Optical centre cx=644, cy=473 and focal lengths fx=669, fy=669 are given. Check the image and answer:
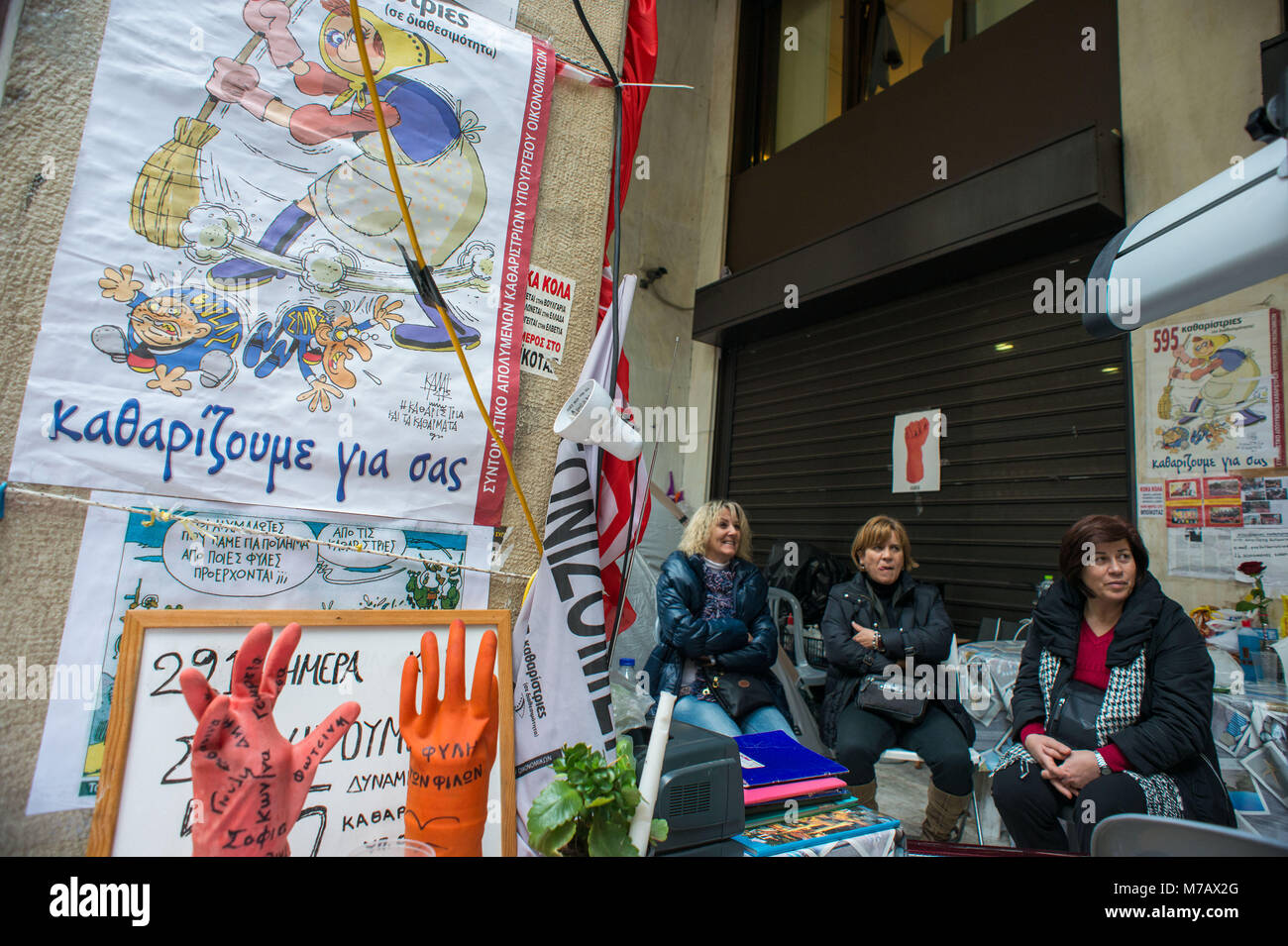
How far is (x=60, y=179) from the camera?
3.97ft

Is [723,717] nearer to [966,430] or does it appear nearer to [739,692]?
[739,692]

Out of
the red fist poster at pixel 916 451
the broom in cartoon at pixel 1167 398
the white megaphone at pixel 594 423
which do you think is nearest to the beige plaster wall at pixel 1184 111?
the broom in cartoon at pixel 1167 398

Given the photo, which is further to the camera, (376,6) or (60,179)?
(376,6)

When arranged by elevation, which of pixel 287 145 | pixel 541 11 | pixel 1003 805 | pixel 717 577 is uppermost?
pixel 541 11

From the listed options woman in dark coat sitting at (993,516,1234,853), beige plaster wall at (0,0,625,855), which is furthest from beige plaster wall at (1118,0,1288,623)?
beige plaster wall at (0,0,625,855)

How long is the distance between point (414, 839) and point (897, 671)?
2.63m

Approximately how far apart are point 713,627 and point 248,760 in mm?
2540

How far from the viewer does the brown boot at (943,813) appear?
9.28 ft

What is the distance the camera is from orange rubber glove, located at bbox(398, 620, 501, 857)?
36.1 inches

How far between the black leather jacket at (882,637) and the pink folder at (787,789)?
1.74 meters

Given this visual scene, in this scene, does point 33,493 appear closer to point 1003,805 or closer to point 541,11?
point 541,11

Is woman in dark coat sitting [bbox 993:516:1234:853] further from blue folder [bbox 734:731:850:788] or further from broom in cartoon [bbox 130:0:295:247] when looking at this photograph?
broom in cartoon [bbox 130:0:295:247]

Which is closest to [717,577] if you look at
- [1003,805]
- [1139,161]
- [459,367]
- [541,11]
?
[1003,805]

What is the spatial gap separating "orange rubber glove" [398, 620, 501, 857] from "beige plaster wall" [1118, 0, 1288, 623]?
13.9 feet
